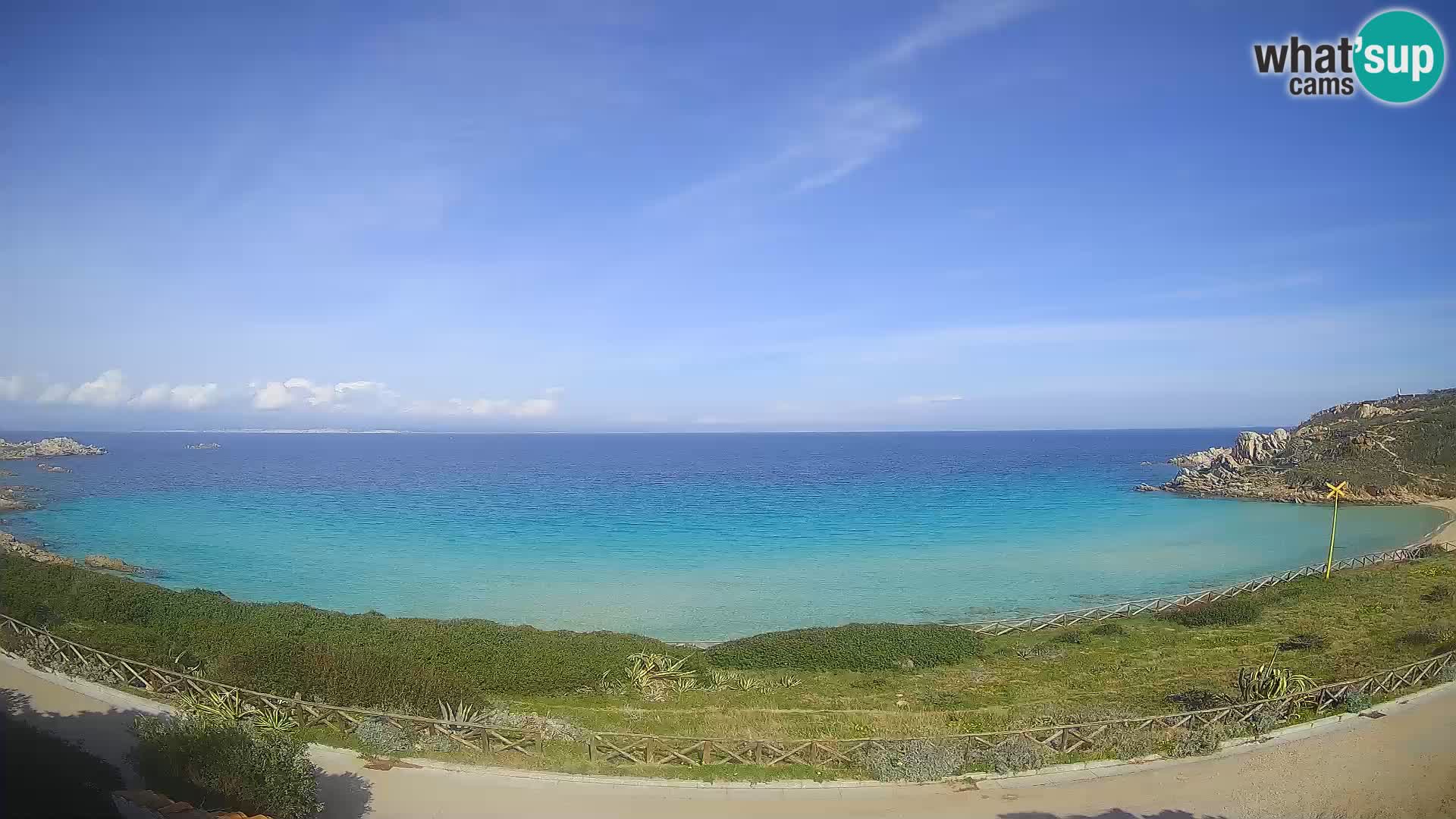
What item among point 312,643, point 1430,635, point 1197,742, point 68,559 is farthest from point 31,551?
point 1430,635

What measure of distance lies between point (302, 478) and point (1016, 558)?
298ft

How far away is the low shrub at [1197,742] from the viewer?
14.6m

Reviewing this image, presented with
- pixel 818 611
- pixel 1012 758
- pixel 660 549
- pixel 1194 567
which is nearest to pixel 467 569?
pixel 660 549

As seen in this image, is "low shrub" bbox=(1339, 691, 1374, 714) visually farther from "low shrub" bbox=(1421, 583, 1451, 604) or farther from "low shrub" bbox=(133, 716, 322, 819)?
"low shrub" bbox=(133, 716, 322, 819)

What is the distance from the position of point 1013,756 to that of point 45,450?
537 feet

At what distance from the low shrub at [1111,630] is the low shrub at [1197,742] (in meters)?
13.1

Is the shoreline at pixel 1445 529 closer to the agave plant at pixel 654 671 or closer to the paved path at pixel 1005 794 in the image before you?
the paved path at pixel 1005 794

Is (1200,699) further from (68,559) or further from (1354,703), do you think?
(68,559)

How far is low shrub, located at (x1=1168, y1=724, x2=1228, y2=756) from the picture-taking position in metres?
14.6

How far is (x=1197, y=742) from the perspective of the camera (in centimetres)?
1484

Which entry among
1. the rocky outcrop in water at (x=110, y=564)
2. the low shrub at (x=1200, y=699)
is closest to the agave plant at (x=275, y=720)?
the low shrub at (x=1200, y=699)

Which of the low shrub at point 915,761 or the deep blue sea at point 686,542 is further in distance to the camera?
the deep blue sea at point 686,542

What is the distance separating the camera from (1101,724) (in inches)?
599

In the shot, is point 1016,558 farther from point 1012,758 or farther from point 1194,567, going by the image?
point 1012,758
